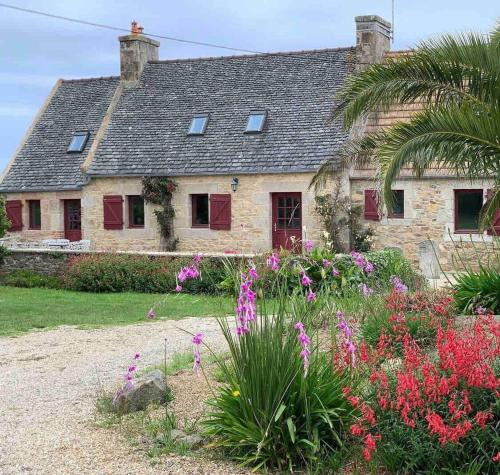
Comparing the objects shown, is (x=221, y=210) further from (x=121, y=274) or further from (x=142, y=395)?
(x=142, y=395)

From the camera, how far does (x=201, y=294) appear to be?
64.2 feet

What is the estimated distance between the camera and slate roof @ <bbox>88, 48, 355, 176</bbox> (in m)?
25.6

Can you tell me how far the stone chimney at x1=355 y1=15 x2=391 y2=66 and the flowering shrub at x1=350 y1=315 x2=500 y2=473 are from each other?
20849 millimetres

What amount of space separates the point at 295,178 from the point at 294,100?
3.41 metres

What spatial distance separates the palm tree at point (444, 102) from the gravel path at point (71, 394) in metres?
3.81

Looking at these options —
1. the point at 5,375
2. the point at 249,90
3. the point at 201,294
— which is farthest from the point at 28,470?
the point at 249,90

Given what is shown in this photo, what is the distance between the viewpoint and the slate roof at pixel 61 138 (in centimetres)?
2919

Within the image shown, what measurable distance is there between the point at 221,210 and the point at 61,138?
26.6ft

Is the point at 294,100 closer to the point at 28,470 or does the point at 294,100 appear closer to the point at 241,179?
the point at 241,179

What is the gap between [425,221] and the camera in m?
23.5

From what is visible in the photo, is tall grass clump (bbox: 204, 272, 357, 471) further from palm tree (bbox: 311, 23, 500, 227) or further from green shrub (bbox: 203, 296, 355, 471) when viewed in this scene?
palm tree (bbox: 311, 23, 500, 227)

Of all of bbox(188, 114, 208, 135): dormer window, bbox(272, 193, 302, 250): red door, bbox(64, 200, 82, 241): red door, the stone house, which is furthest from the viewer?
bbox(64, 200, 82, 241): red door

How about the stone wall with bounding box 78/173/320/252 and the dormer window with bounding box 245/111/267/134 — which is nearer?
the stone wall with bounding box 78/173/320/252

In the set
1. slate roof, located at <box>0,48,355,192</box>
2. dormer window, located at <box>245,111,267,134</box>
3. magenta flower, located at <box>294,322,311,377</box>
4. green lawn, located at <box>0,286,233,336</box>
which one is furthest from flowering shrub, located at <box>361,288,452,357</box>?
dormer window, located at <box>245,111,267,134</box>
